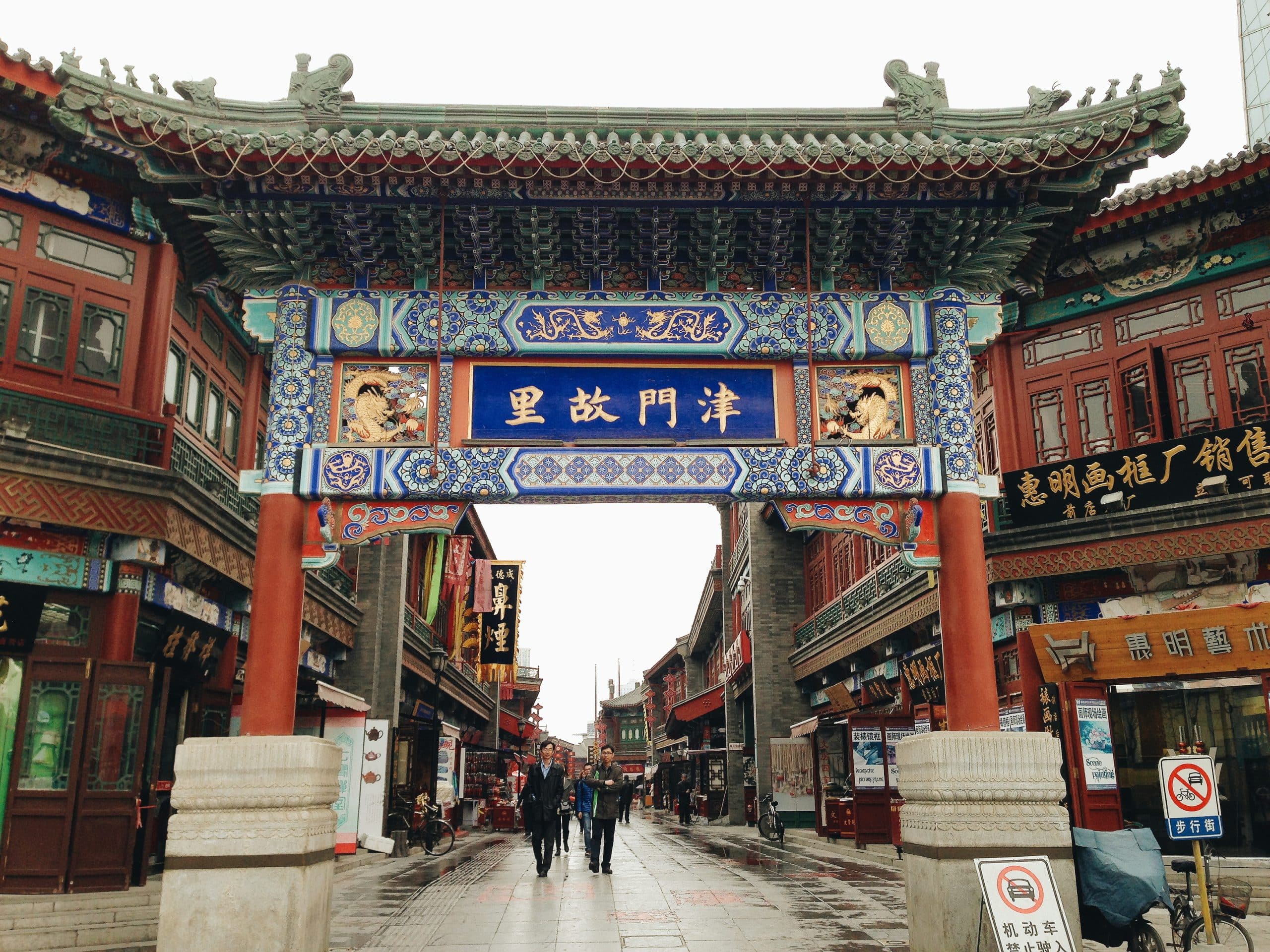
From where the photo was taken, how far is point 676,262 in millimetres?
10000

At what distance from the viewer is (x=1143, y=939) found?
7.50m

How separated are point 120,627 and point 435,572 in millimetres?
12749

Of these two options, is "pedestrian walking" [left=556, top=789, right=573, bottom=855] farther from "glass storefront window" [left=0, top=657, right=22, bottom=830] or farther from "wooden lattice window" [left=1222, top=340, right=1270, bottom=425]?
"wooden lattice window" [left=1222, top=340, right=1270, bottom=425]

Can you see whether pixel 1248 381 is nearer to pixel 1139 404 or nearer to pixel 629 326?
pixel 1139 404

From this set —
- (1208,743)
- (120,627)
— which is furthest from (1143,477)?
(120,627)

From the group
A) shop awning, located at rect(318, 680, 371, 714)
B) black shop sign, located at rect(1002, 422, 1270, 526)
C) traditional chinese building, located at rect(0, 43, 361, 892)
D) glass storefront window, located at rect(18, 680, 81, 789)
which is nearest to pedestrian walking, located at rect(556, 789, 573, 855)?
shop awning, located at rect(318, 680, 371, 714)

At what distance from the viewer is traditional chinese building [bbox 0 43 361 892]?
10.9m

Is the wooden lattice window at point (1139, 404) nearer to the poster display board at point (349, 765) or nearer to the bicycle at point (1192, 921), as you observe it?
the bicycle at point (1192, 921)

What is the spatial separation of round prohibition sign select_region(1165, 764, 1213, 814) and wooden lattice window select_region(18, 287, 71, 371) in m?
12.0

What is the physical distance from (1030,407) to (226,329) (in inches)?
480

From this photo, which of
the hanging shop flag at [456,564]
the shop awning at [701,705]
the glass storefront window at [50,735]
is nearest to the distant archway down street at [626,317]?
the glass storefront window at [50,735]

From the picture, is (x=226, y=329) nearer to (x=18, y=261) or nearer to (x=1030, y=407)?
(x=18, y=261)

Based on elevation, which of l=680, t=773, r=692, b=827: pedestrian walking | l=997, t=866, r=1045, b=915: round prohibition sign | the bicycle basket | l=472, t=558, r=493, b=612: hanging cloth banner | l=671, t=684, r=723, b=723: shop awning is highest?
l=472, t=558, r=493, b=612: hanging cloth banner

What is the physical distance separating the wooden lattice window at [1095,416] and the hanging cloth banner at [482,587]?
17385mm
